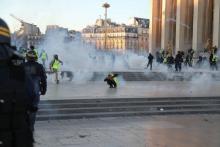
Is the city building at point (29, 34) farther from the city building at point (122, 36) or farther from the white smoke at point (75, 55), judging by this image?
the city building at point (122, 36)

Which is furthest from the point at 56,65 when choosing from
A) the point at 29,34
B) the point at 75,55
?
the point at 29,34

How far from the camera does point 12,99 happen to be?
8.86 ft

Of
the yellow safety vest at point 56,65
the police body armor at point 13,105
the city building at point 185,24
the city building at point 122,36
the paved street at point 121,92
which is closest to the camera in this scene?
the police body armor at point 13,105

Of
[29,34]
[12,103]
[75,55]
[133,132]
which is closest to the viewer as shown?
[12,103]

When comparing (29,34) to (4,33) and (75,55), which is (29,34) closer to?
(75,55)

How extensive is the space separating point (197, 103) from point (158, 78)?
1214cm

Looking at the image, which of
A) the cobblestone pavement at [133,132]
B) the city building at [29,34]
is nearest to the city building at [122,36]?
the city building at [29,34]

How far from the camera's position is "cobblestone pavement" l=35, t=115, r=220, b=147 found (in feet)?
29.8

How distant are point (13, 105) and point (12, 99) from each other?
0.03 m

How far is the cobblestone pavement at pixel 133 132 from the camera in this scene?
29.8 feet

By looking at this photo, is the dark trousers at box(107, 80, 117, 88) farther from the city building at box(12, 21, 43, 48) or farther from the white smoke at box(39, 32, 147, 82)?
the city building at box(12, 21, 43, 48)

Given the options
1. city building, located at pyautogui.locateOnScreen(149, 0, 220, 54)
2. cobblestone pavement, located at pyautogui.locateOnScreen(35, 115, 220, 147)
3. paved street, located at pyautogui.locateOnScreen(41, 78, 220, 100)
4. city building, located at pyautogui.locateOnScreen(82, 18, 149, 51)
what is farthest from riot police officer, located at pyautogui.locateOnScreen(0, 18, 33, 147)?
city building, located at pyautogui.locateOnScreen(82, 18, 149, 51)

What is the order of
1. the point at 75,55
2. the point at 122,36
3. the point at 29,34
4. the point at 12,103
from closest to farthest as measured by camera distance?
1. the point at 12,103
2. the point at 75,55
3. the point at 29,34
4. the point at 122,36

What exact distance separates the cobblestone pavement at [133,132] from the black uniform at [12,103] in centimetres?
608
